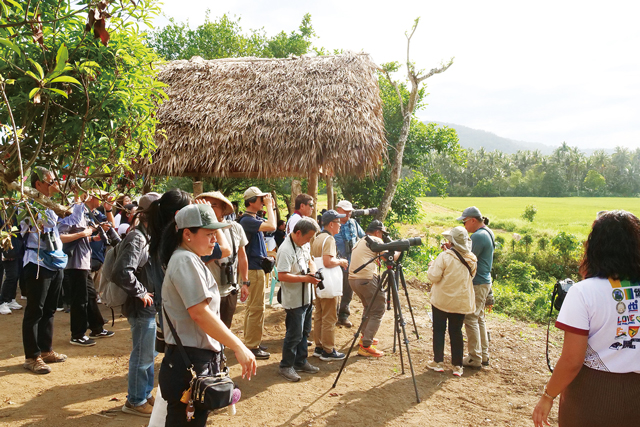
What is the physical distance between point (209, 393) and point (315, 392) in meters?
2.39

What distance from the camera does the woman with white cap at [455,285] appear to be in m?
4.58

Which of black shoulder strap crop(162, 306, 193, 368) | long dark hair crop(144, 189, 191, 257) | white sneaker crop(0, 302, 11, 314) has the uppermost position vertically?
long dark hair crop(144, 189, 191, 257)

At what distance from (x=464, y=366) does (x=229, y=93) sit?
268 inches

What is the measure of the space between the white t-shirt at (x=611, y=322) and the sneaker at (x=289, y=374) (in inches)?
120

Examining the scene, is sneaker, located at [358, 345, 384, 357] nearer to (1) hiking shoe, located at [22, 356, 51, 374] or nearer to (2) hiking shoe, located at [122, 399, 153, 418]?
(2) hiking shoe, located at [122, 399, 153, 418]

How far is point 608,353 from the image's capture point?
6.72ft

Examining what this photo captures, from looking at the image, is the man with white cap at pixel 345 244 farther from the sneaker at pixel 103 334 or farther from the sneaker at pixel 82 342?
the sneaker at pixel 82 342

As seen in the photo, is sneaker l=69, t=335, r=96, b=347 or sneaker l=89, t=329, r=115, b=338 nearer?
sneaker l=69, t=335, r=96, b=347

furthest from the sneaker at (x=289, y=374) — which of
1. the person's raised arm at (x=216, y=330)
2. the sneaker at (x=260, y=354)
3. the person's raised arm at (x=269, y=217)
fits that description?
the person's raised arm at (x=216, y=330)

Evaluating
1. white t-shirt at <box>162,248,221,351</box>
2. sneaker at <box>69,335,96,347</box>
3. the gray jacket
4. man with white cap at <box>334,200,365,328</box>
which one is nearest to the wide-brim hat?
the gray jacket

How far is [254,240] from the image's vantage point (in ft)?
16.8

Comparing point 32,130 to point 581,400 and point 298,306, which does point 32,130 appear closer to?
point 298,306

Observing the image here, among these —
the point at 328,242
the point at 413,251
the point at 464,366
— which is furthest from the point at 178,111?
the point at 413,251

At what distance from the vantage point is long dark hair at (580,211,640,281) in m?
2.06
